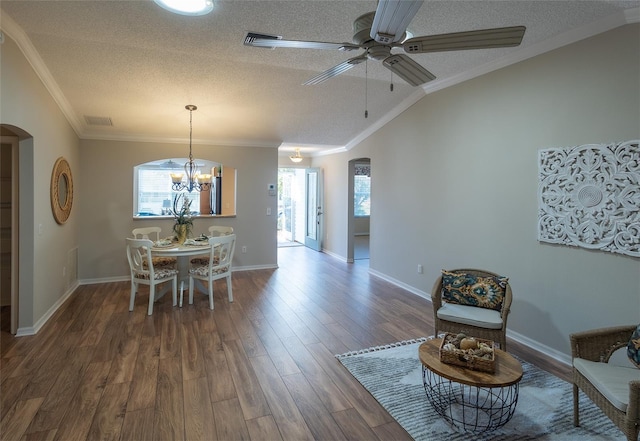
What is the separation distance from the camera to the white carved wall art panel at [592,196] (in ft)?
8.71

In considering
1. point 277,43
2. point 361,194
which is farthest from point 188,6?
point 361,194

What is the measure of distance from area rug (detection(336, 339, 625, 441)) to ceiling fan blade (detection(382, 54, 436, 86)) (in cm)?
228

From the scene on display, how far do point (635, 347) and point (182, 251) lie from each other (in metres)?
4.33

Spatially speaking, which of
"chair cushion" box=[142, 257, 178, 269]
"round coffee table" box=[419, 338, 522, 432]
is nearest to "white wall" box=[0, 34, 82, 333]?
"chair cushion" box=[142, 257, 178, 269]

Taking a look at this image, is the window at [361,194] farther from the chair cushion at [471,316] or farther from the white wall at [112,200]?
the chair cushion at [471,316]

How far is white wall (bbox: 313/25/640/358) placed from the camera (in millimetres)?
2781

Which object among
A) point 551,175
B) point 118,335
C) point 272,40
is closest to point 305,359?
point 118,335

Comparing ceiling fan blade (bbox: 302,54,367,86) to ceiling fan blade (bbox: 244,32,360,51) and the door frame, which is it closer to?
ceiling fan blade (bbox: 244,32,360,51)

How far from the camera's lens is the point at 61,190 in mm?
4578

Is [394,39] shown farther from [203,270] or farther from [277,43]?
[203,270]

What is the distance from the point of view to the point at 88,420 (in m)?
2.26

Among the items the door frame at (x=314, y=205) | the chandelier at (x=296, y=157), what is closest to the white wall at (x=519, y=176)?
the chandelier at (x=296, y=157)

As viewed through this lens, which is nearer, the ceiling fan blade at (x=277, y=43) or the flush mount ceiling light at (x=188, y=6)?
the ceiling fan blade at (x=277, y=43)

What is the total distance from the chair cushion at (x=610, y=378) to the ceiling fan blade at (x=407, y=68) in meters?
2.09
